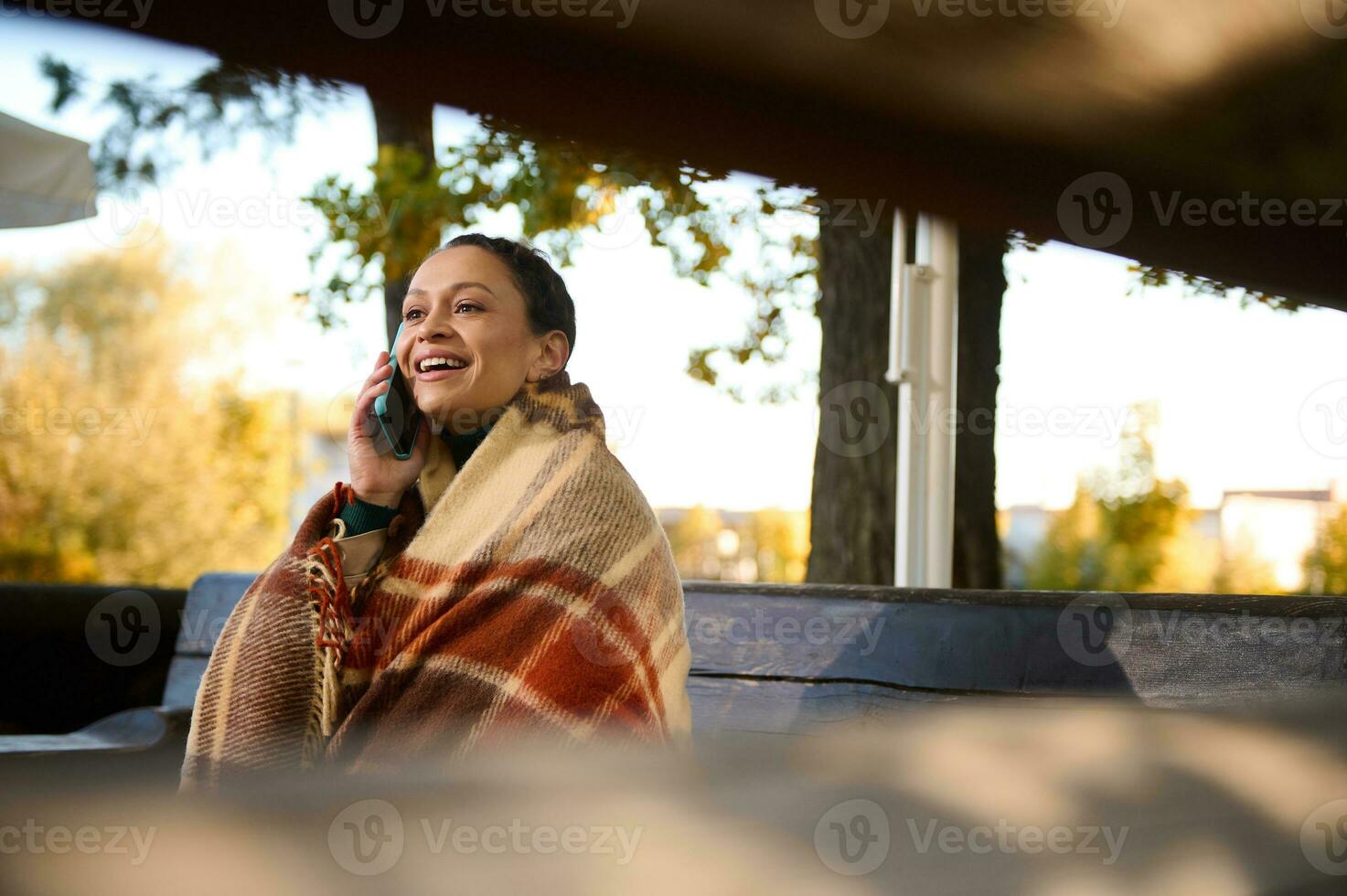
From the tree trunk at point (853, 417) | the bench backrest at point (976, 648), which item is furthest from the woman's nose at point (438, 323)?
the tree trunk at point (853, 417)

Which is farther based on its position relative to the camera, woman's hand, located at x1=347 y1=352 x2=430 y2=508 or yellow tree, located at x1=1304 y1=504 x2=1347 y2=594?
yellow tree, located at x1=1304 y1=504 x2=1347 y2=594

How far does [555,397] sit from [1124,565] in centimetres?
1352

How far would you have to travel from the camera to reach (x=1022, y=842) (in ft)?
1.94

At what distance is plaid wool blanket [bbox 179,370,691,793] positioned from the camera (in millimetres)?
1566

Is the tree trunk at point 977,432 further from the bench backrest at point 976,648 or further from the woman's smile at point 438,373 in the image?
the woman's smile at point 438,373

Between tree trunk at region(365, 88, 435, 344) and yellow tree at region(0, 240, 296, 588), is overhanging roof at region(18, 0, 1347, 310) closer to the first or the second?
tree trunk at region(365, 88, 435, 344)

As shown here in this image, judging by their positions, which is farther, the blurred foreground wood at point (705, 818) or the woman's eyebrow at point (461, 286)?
the woman's eyebrow at point (461, 286)

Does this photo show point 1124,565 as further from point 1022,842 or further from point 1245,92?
point 1022,842

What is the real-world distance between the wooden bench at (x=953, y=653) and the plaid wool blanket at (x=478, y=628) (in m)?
0.26

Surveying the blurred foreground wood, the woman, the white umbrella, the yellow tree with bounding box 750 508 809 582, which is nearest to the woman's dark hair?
the woman

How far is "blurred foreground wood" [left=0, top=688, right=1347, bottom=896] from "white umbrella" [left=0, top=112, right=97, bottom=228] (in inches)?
160

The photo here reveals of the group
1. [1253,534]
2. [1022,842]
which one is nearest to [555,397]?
[1022,842]

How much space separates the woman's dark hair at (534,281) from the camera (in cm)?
185

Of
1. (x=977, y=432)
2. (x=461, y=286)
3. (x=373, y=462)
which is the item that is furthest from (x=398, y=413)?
(x=977, y=432)
